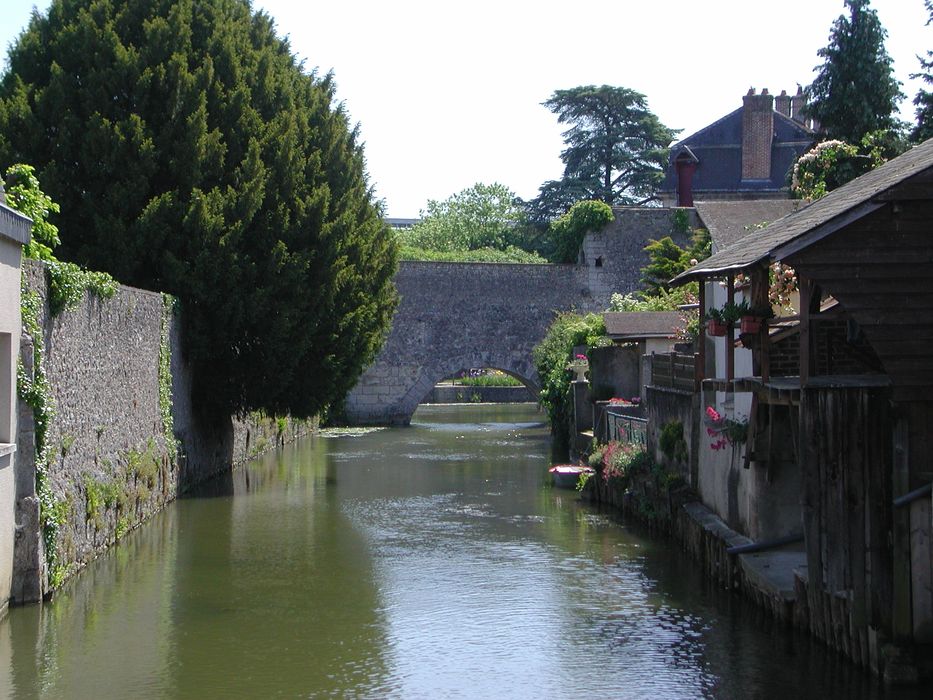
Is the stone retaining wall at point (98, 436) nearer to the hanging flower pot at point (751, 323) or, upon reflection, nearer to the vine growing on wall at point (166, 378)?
the vine growing on wall at point (166, 378)

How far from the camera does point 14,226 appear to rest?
10523mm

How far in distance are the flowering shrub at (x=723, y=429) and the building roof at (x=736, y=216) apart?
1035 centimetres

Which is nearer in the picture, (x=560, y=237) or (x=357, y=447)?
(x=357, y=447)

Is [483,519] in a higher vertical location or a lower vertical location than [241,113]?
lower

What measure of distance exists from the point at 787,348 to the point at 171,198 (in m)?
10.8

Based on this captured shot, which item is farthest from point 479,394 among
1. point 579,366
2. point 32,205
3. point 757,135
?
point 32,205

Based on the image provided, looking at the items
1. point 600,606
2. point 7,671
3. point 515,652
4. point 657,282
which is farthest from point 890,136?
point 7,671

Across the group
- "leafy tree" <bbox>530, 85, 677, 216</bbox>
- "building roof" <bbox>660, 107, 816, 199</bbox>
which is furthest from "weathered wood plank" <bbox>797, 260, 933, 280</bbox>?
"leafy tree" <bbox>530, 85, 677, 216</bbox>

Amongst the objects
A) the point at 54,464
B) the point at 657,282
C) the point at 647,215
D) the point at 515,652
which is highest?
the point at 647,215

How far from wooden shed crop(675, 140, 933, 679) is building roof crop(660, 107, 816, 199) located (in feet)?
115

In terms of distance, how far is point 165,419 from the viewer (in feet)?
62.2

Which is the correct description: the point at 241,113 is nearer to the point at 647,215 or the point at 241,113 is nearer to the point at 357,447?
the point at 357,447

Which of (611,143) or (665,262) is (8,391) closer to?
(665,262)

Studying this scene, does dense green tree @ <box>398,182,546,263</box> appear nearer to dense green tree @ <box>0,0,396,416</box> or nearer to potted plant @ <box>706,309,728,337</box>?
dense green tree @ <box>0,0,396,416</box>
